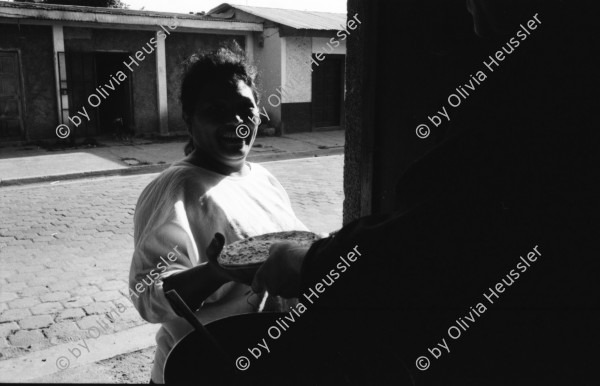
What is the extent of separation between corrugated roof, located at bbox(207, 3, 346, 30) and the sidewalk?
3.52 metres

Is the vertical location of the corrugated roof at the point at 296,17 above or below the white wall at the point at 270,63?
above

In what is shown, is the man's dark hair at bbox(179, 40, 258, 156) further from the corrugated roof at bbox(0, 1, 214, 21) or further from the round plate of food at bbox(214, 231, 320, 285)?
the corrugated roof at bbox(0, 1, 214, 21)

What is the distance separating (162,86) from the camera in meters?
15.2

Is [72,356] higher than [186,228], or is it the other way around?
[186,228]

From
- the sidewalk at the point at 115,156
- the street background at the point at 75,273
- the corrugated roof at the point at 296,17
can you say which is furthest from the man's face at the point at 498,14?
the corrugated roof at the point at 296,17

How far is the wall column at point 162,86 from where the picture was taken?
1498 cm

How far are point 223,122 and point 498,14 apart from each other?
3.73 ft

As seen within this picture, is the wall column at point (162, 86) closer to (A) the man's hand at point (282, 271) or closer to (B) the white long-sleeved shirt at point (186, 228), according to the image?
(B) the white long-sleeved shirt at point (186, 228)

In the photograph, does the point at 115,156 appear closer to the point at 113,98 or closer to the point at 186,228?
the point at 113,98

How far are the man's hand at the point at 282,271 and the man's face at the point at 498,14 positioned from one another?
71 cm

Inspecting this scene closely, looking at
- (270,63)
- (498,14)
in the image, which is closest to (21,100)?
(270,63)

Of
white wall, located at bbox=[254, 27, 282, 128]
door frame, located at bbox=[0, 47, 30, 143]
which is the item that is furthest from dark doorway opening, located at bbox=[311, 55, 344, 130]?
door frame, located at bbox=[0, 47, 30, 143]

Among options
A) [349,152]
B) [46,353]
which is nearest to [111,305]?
[46,353]

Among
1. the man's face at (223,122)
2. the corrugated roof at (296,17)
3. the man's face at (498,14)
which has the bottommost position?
the man's face at (223,122)
